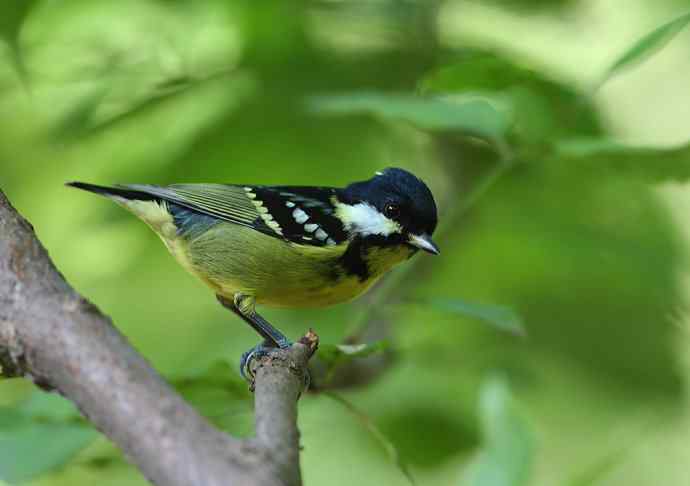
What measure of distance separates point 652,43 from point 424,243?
3.90 feet

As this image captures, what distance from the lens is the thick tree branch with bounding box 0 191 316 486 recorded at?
138cm

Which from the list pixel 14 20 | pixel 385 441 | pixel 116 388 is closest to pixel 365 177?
pixel 14 20

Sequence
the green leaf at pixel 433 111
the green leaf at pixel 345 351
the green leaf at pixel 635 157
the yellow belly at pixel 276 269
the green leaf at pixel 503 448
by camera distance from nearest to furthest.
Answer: the green leaf at pixel 503 448, the green leaf at pixel 345 351, the green leaf at pixel 635 157, the green leaf at pixel 433 111, the yellow belly at pixel 276 269

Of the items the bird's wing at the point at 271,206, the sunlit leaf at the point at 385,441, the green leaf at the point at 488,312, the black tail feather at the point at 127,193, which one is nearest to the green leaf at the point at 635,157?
the green leaf at the point at 488,312

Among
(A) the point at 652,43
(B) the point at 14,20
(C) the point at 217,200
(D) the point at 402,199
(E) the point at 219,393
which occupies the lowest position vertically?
(E) the point at 219,393

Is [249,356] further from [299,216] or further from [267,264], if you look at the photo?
[299,216]

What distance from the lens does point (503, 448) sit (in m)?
1.69

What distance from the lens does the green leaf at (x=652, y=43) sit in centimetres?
237

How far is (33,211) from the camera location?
14.1 ft

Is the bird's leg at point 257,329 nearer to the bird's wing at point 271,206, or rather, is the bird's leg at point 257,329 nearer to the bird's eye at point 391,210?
the bird's wing at point 271,206

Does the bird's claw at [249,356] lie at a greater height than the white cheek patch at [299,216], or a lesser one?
lesser

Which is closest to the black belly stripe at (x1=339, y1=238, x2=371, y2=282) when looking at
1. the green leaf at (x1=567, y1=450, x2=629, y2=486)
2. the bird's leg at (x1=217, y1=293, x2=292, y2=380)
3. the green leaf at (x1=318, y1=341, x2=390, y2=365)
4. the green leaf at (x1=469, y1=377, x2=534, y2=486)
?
the bird's leg at (x1=217, y1=293, x2=292, y2=380)

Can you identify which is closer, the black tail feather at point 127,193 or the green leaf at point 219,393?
the green leaf at point 219,393

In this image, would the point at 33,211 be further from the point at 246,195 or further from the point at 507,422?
the point at 507,422
